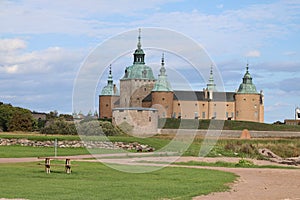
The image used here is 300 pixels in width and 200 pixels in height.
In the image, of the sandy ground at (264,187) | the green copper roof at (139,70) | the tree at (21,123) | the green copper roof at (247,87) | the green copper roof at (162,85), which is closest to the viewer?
the sandy ground at (264,187)

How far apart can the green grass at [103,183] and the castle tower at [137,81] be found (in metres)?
82.5

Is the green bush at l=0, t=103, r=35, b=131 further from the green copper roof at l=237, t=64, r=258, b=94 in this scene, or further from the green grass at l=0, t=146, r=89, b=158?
the green copper roof at l=237, t=64, r=258, b=94

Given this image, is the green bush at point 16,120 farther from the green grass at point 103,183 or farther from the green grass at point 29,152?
the green grass at point 103,183

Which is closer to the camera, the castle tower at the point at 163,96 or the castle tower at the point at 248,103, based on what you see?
the castle tower at the point at 163,96

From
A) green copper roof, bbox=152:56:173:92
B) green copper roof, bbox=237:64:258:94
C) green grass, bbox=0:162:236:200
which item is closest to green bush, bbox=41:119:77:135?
green grass, bbox=0:162:236:200

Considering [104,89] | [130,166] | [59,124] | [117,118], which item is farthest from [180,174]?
[104,89]

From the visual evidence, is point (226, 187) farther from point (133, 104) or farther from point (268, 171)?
point (133, 104)

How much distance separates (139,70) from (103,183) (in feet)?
302

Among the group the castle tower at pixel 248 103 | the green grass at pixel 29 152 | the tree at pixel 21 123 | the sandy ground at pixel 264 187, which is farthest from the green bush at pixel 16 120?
the castle tower at pixel 248 103

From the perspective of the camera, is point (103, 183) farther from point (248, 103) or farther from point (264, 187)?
point (248, 103)

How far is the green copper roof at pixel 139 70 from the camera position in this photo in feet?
361

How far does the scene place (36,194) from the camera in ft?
53.4

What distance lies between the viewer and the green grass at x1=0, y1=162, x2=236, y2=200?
652 inches

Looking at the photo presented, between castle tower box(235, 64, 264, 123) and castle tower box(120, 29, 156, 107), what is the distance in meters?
18.5
